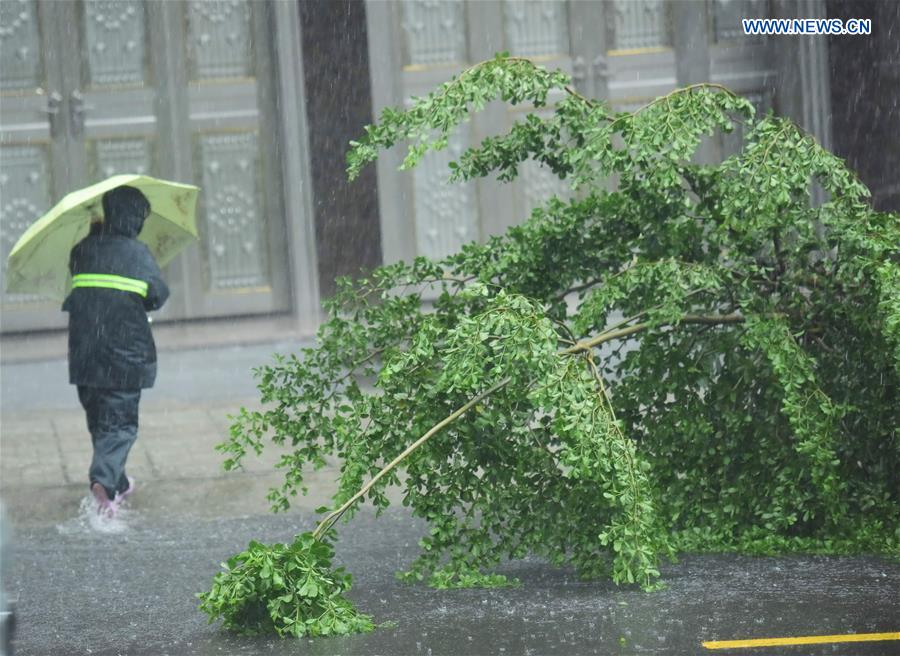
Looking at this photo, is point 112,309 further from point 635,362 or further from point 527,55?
point 527,55

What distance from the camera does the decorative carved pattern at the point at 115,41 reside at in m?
12.3

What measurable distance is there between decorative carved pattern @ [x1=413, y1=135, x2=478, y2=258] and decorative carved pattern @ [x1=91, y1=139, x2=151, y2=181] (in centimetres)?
219

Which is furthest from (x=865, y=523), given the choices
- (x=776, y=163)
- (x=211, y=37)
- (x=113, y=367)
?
(x=211, y=37)

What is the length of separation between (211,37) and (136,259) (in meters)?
4.10

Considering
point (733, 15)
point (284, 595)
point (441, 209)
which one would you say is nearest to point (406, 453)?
point (284, 595)

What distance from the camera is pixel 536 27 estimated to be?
13.1m

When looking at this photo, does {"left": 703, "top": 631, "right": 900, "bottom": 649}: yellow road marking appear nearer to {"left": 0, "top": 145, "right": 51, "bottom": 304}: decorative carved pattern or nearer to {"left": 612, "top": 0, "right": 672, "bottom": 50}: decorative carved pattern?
{"left": 0, "top": 145, "right": 51, "bottom": 304}: decorative carved pattern

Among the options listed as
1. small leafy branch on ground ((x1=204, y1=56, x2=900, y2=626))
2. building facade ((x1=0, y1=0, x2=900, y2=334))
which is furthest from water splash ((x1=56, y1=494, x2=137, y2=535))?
building facade ((x1=0, y1=0, x2=900, y2=334))

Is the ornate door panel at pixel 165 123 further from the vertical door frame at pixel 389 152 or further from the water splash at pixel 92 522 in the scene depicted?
the water splash at pixel 92 522

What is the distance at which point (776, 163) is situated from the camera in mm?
7113

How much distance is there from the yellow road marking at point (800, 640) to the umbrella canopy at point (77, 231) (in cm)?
447

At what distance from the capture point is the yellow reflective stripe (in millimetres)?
8891

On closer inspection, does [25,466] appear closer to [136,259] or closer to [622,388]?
[136,259]

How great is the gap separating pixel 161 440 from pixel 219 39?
365cm
